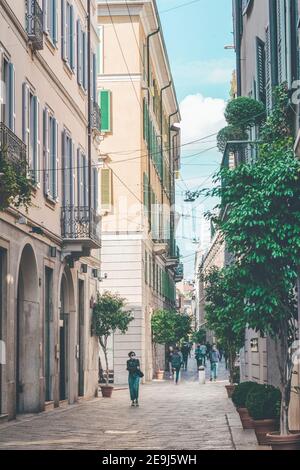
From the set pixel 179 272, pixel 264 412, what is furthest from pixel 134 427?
pixel 179 272

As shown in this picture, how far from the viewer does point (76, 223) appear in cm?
2820

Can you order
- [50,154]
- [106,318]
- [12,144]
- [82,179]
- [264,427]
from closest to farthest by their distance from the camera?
[264,427] < [12,144] < [50,154] < [82,179] < [106,318]

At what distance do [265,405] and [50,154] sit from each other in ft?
42.8

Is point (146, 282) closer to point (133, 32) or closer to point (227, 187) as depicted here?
point (133, 32)

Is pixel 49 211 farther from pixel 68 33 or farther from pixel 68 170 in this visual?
pixel 68 33

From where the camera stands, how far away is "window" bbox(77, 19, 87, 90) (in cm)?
3086

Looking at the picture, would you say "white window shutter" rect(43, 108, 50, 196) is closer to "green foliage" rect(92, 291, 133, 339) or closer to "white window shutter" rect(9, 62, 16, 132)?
"white window shutter" rect(9, 62, 16, 132)

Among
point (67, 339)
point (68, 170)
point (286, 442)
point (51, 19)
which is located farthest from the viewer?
point (67, 339)

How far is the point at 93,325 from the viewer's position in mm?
33531

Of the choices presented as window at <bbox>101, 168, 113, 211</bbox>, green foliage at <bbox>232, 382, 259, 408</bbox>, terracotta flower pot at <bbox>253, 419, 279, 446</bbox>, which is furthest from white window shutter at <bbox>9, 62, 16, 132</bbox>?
window at <bbox>101, 168, 113, 211</bbox>

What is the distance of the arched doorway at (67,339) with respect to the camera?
28828 millimetres

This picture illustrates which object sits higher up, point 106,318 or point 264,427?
point 106,318

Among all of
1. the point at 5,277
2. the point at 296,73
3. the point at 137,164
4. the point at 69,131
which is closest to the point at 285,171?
the point at 296,73

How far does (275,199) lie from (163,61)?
135 ft
